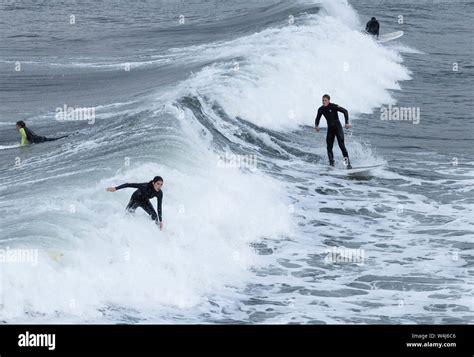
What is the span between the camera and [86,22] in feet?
162

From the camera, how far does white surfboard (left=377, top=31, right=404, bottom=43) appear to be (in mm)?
42219

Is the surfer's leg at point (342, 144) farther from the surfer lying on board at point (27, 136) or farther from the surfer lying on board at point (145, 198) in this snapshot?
the surfer lying on board at point (145, 198)

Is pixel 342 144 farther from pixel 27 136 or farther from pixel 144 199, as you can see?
pixel 144 199

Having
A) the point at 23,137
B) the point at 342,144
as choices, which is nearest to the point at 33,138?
the point at 23,137

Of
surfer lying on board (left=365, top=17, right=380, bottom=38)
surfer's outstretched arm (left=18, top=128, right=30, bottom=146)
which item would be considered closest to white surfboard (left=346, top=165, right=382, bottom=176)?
surfer's outstretched arm (left=18, top=128, right=30, bottom=146)

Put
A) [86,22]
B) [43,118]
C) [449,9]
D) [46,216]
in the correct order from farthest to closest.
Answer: [449,9]
[86,22]
[43,118]
[46,216]

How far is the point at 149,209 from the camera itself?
51.8 ft

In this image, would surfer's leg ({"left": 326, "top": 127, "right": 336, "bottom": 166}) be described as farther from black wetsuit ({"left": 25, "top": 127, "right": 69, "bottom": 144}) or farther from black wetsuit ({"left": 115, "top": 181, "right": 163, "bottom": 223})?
black wetsuit ({"left": 115, "top": 181, "right": 163, "bottom": 223})

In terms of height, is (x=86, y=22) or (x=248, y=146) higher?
(x=86, y=22)

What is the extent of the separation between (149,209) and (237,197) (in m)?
3.23
